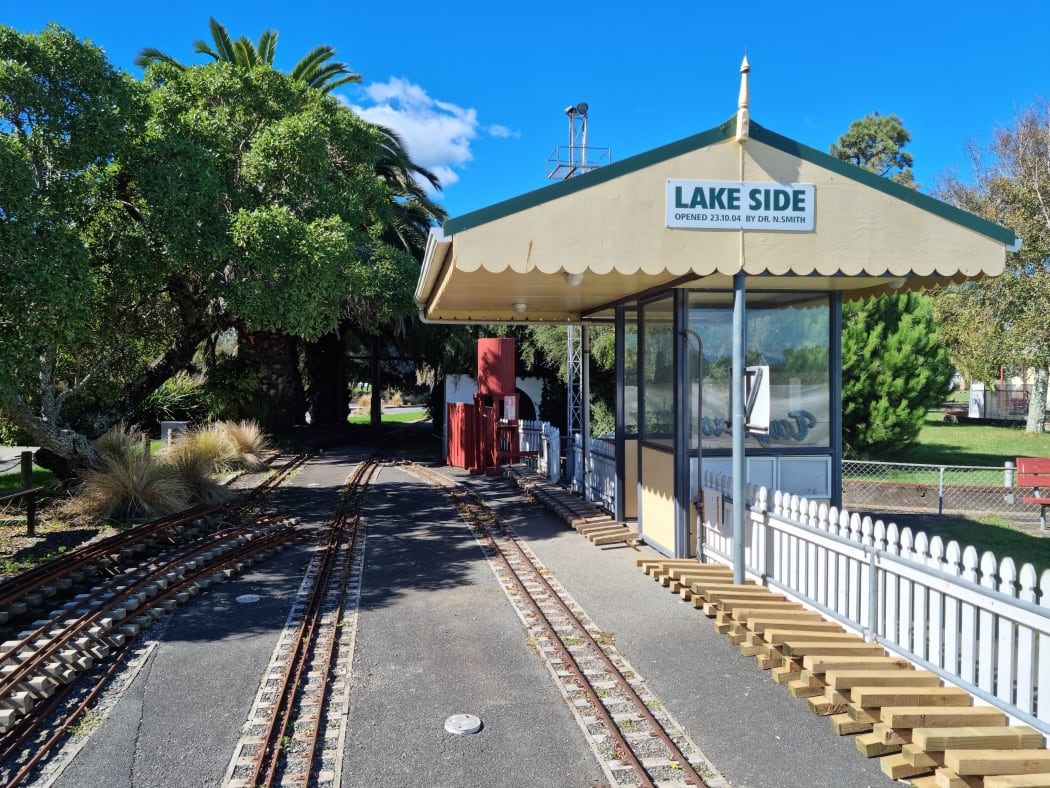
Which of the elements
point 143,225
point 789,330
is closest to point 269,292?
point 143,225

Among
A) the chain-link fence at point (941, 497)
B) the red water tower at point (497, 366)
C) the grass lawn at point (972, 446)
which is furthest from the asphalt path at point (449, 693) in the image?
the grass lawn at point (972, 446)

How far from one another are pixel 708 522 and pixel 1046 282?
16878 millimetres

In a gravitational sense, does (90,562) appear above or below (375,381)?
below

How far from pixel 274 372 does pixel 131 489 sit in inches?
548

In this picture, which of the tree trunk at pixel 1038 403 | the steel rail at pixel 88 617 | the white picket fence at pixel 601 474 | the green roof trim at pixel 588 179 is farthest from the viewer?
the tree trunk at pixel 1038 403

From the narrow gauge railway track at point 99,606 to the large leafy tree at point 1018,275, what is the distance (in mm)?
19911

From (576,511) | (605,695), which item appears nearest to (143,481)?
(576,511)

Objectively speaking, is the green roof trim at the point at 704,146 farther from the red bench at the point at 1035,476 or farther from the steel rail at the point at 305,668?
the red bench at the point at 1035,476

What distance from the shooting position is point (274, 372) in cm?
2569

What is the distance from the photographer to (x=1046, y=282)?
19.6 m

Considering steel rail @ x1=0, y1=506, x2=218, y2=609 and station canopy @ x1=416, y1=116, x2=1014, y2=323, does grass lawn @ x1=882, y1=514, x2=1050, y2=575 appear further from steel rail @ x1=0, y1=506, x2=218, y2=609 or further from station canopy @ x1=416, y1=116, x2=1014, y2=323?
steel rail @ x1=0, y1=506, x2=218, y2=609

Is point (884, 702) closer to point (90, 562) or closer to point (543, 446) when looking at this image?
point (90, 562)

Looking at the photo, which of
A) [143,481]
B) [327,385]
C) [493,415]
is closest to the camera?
[143,481]

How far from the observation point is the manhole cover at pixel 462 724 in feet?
15.5
